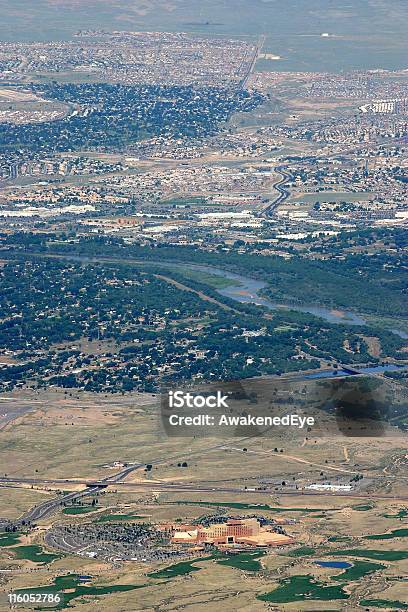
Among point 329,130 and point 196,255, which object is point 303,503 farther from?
point 329,130

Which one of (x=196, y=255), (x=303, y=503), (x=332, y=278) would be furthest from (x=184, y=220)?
(x=303, y=503)

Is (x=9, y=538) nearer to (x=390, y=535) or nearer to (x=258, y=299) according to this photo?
(x=390, y=535)

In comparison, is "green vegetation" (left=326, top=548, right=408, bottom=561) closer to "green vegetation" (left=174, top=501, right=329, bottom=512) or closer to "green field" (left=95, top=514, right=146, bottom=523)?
"green vegetation" (left=174, top=501, right=329, bottom=512)

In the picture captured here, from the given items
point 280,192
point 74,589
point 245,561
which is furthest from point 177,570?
point 280,192

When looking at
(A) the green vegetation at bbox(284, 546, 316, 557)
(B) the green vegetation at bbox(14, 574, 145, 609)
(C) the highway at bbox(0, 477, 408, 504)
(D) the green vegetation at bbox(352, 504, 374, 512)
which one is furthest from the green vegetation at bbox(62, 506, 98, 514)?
(D) the green vegetation at bbox(352, 504, 374, 512)

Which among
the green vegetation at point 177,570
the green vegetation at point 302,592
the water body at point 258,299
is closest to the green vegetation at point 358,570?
the green vegetation at point 302,592
